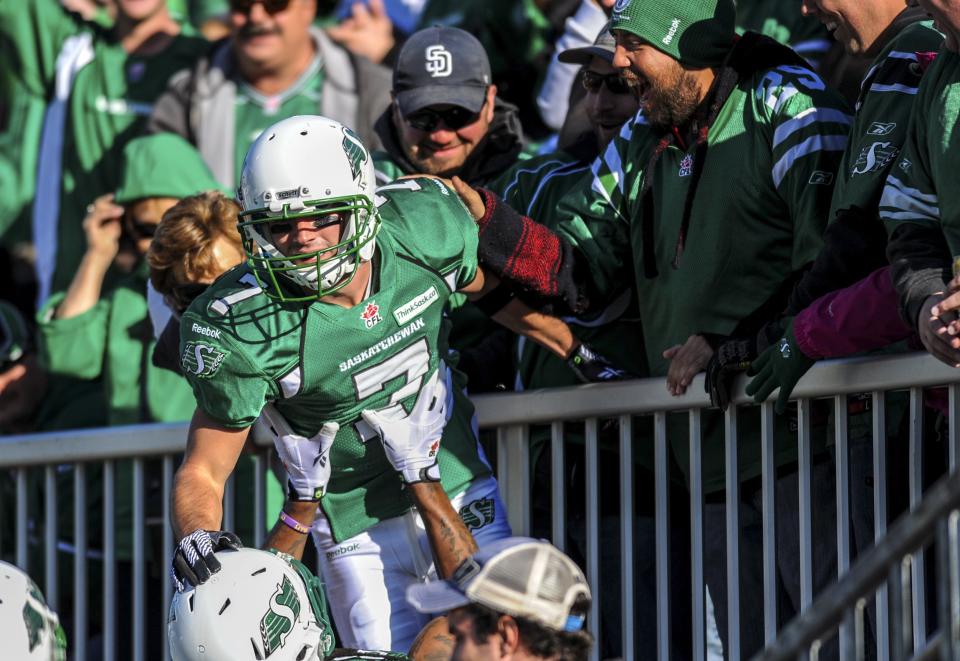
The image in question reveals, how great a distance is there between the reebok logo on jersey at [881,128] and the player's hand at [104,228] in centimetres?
372

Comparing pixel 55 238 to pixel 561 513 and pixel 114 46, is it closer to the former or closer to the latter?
pixel 114 46

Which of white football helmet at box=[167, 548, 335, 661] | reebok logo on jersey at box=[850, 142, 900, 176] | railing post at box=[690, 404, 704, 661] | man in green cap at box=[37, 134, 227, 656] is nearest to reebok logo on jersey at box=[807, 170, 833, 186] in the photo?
reebok logo on jersey at box=[850, 142, 900, 176]

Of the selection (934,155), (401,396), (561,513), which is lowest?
(561,513)

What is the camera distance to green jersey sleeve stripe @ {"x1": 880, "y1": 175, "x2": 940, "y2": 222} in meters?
4.54

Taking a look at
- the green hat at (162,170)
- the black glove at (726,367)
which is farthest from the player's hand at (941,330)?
the green hat at (162,170)

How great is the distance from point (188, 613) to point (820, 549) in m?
1.67

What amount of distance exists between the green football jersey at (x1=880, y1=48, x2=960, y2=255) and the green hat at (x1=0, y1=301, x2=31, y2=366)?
13.6 ft

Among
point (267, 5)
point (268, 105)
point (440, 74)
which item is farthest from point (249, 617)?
point (267, 5)

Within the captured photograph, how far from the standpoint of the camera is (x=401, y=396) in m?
5.11

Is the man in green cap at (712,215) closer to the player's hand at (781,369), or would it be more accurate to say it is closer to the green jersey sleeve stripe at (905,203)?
the player's hand at (781,369)

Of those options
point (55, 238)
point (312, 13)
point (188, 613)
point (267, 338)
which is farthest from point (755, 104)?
point (55, 238)

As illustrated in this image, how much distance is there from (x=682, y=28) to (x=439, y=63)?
106 centimetres

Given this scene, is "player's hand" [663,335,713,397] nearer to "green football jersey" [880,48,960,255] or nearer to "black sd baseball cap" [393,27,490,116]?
"green football jersey" [880,48,960,255]

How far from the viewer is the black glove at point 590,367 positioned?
5.59 metres
